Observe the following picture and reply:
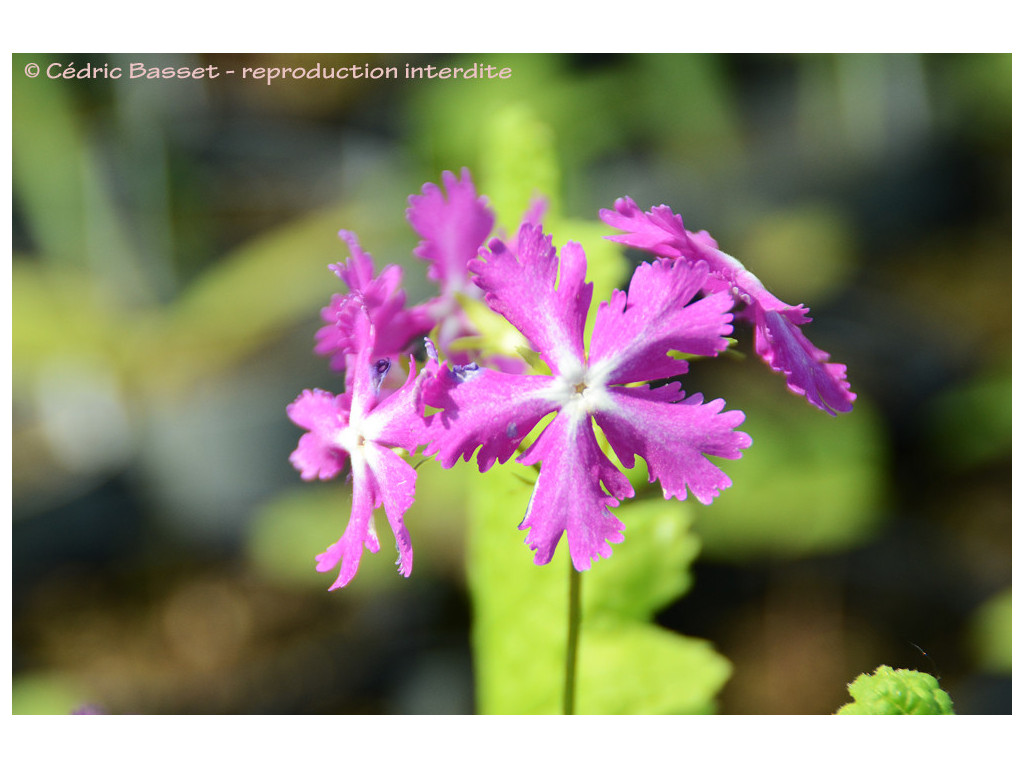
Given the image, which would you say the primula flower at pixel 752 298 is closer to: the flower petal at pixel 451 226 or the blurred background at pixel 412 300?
the flower petal at pixel 451 226

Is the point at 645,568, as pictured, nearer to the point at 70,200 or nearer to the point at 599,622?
the point at 599,622

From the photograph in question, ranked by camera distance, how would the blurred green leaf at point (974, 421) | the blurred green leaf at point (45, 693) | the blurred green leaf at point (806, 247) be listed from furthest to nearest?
the blurred green leaf at point (806, 247) < the blurred green leaf at point (974, 421) < the blurred green leaf at point (45, 693)

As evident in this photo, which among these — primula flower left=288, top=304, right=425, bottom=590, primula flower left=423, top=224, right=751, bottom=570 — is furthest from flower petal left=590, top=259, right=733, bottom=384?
primula flower left=288, top=304, right=425, bottom=590

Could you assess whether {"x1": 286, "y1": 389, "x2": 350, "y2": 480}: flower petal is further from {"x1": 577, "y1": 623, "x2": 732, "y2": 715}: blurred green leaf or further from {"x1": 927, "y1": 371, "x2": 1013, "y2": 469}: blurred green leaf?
{"x1": 927, "y1": 371, "x2": 1013, "y2": 469}: blurred green leaf

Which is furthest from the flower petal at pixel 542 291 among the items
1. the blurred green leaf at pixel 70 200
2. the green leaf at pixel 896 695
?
the blurred green leaf at pixel 70 200

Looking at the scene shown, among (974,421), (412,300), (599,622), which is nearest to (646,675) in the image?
(599,622)

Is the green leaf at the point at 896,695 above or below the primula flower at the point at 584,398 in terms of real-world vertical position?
below
